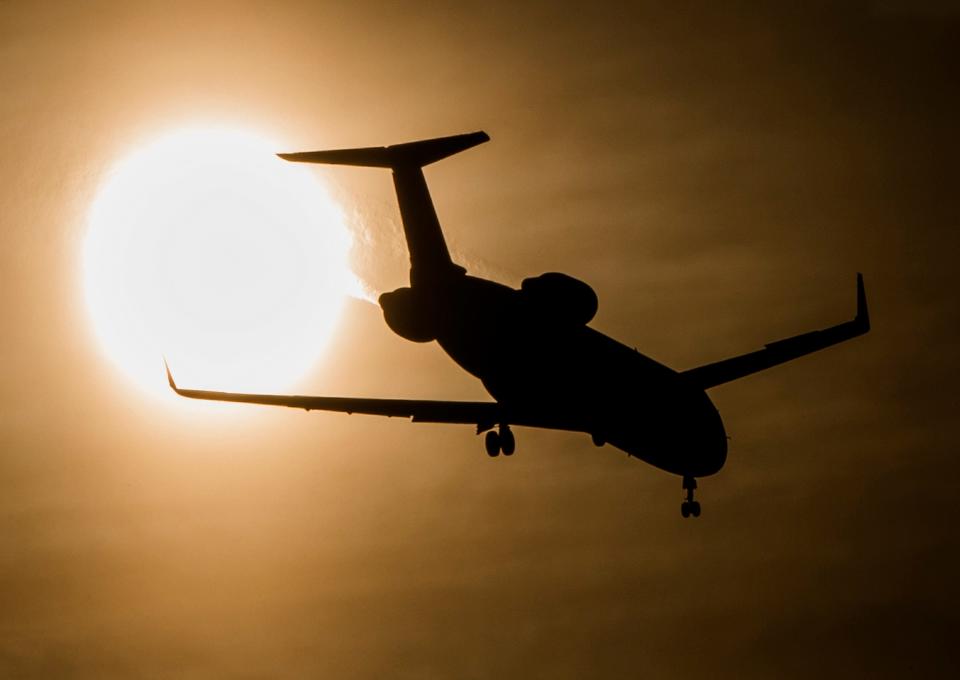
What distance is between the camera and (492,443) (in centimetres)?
7406

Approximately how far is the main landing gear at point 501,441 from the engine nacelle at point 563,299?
630 cm

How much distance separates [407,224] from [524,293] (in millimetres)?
10293

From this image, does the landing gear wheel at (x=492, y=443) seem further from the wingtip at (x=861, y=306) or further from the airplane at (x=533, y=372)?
the wingtip at (x=861, y=306)

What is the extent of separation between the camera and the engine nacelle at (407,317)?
7375 cm

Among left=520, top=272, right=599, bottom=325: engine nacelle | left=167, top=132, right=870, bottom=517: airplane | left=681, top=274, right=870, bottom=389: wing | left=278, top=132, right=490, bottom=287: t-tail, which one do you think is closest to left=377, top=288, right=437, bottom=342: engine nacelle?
left=167, top=132, right=870, bottom=517: airplane

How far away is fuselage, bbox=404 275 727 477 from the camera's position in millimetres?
72000

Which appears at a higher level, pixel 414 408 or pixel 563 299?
pixel 563 299

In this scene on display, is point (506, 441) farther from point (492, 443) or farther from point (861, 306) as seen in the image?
point (861, 306)

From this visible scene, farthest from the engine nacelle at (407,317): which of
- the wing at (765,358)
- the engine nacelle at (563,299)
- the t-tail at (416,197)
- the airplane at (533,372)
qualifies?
the wing at (765,358)

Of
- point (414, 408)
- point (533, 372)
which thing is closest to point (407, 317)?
point (414, 408)

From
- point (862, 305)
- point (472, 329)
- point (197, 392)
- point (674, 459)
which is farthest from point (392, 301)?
point (862, 305)

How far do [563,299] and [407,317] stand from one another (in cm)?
828

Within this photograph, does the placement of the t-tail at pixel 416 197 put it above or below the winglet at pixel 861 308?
above

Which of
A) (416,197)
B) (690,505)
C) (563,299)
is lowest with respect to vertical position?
(690,505)
